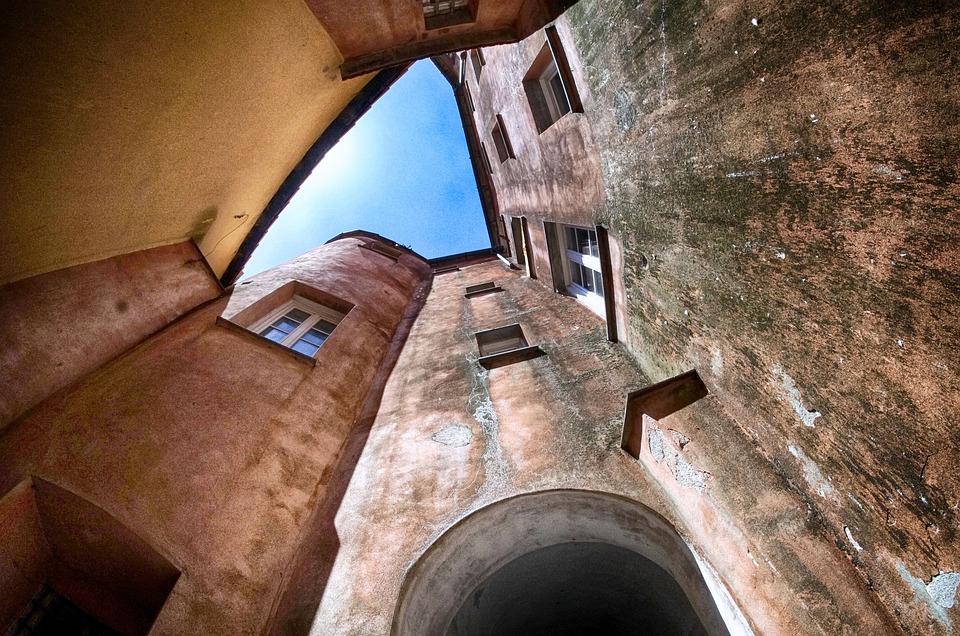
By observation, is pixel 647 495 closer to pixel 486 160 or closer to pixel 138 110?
pixel 138 110

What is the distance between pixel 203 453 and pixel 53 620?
1.16 metres

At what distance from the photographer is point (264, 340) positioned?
4.62m

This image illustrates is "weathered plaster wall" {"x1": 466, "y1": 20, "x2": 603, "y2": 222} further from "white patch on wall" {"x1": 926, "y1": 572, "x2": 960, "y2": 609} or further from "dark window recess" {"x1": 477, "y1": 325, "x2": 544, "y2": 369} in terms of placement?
"white patch on wall" {"x1": 926, "y1": 572, "x2": 960, "y2": 609}

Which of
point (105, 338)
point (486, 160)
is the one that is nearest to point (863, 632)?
point (105, 338)

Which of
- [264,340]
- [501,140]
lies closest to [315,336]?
[264,340]

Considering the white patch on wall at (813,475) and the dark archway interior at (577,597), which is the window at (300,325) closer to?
the dark archway interior at (577,597)

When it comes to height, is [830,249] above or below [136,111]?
below

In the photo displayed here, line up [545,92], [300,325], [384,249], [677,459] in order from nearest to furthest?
1. [677,459]
2. [545,92]
3. [300,325]
4. [384,249]

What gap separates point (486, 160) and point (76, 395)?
12136mm

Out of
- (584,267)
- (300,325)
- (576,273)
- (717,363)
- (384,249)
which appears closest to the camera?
(717,363)

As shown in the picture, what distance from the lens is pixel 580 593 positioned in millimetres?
3559

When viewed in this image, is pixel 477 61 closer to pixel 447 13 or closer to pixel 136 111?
pixel 447 13

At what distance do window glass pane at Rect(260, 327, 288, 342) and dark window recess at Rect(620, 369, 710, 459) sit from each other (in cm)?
510

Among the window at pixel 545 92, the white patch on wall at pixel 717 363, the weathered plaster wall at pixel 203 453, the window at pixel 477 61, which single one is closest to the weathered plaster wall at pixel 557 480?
the white patch on wall at pixel 717 363
